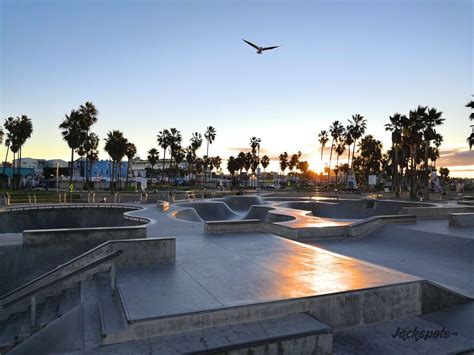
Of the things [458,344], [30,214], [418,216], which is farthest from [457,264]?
[30,214]

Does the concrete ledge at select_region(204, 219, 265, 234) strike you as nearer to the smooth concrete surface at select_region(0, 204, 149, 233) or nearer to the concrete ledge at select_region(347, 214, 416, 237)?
the concrete ledge at select_region(347, 214, 416, 237)

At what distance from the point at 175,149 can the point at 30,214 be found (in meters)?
62.4

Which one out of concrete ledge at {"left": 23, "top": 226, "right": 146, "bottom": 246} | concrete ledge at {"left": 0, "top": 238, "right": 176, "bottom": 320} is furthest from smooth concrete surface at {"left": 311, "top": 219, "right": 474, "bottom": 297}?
concrete ledge at {"left": 23, "top": 226, "right": 146, "bottom": 246}

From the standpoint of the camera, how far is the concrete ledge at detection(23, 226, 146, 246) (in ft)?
31.3

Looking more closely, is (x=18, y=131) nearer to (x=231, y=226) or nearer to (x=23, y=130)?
(x=23, y=130)

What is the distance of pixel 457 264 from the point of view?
10.0 m

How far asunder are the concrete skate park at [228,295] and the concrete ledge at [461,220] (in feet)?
7.32

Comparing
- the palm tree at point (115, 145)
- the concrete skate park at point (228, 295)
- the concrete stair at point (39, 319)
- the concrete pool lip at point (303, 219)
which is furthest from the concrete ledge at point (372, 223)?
the palm tree at point (115, 145)

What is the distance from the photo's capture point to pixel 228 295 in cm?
556

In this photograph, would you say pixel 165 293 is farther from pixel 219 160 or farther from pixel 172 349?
pixel 219 160

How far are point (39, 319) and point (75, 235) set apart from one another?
3.11 metres

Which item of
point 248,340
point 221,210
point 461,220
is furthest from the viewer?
point 221,210

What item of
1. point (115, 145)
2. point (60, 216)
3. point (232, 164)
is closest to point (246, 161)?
point (232, 164)

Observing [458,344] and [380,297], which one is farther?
[380,297]
